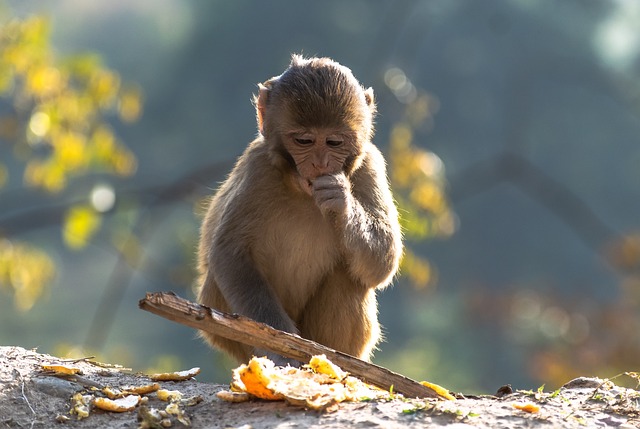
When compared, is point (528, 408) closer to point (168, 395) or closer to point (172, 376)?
point (168, 395)

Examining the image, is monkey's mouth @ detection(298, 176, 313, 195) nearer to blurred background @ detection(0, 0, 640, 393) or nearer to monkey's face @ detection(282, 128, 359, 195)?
monkey's face @ detection(282, 128, 359, 195)

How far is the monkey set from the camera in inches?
205

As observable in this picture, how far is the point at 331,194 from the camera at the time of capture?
16.5ft

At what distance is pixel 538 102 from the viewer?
30844 mm

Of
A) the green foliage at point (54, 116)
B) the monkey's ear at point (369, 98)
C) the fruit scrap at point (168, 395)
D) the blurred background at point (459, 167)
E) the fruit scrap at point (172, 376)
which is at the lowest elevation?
Result: the fruit scrap at point (168, 395)

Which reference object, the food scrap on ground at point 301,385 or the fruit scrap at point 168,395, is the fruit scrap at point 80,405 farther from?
the food scrap on ground at point 301,385

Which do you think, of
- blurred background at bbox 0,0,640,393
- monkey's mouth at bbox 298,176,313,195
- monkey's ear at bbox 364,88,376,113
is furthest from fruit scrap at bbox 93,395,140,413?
blurred background at bbox 0,0,640,393

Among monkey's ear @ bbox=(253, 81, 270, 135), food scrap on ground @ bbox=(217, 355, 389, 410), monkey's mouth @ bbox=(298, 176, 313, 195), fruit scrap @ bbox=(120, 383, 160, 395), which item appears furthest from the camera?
monkey's ear @ bbox=(253, 81, 270, 135)

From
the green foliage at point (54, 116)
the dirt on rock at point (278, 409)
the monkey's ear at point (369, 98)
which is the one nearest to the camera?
the dirt on rock at point (278, 409)

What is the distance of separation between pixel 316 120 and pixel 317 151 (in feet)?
0.50

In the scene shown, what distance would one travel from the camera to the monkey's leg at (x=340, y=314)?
555 centimetres

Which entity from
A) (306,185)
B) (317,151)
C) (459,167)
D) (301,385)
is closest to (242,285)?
(306,185)

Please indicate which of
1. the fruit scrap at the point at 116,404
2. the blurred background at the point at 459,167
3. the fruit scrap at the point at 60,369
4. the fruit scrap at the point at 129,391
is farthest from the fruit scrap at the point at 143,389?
the blurred background at the point at 459,167

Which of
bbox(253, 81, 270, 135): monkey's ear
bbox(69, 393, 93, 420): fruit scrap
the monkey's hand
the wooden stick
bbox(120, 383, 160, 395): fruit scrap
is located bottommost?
bbox(69, 393, 93, 420): fruit scrap
